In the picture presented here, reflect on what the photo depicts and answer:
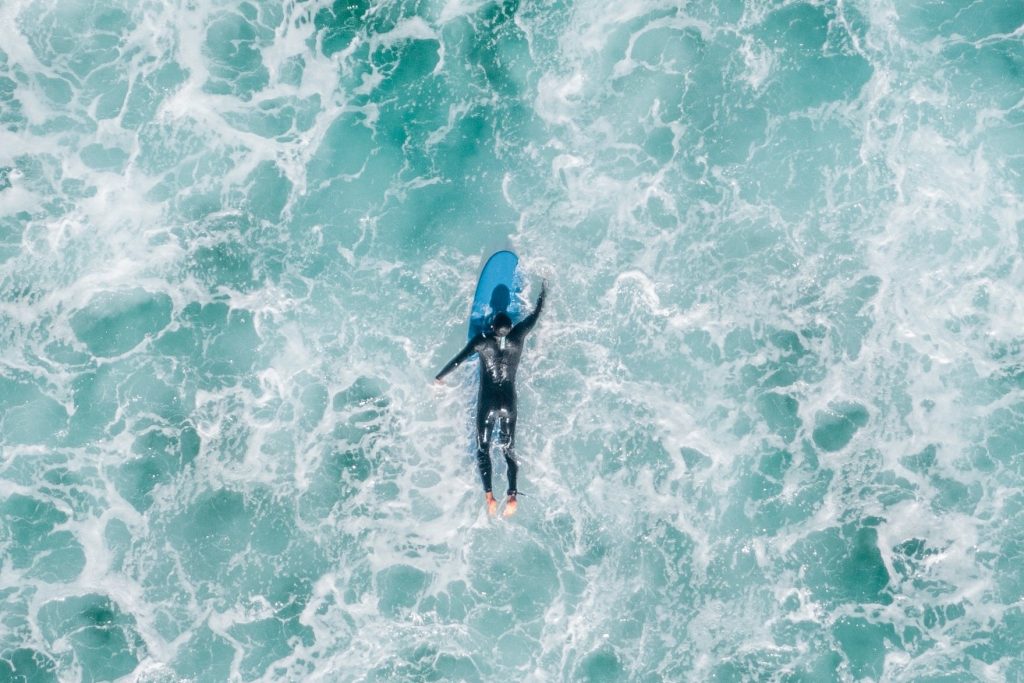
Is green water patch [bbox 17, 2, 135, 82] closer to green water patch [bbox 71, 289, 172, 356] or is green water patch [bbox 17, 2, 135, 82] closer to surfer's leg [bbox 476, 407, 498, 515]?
green water patch [bbox 71, 289, 172, 356]

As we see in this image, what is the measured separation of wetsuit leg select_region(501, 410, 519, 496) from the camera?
92.8ft

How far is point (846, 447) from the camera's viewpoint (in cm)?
2872

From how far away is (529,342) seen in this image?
29234 millimetres

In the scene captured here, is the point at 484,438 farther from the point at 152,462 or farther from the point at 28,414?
the point at 28,414

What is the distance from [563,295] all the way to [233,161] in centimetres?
1423

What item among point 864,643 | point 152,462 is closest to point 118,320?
point 152,462

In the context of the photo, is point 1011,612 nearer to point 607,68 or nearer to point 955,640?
point 955,640

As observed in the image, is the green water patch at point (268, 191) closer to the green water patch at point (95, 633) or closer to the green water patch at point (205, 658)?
the green water patch at point (95, 633)

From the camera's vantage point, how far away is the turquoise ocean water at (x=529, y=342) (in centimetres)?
2836

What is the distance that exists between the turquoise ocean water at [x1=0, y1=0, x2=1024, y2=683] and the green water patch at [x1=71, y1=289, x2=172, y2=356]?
0.13m

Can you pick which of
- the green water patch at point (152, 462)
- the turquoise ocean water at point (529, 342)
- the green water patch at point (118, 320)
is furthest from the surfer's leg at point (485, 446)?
the green water patch at point (118, 320)

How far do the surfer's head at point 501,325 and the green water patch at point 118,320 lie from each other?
13.0 meters

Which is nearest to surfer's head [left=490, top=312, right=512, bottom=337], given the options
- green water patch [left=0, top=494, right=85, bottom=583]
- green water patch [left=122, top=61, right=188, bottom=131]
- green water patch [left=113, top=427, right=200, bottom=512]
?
green water patch [left=113, top=427, right=200, bottom=512]

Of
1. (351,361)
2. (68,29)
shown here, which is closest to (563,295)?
(351,361)
